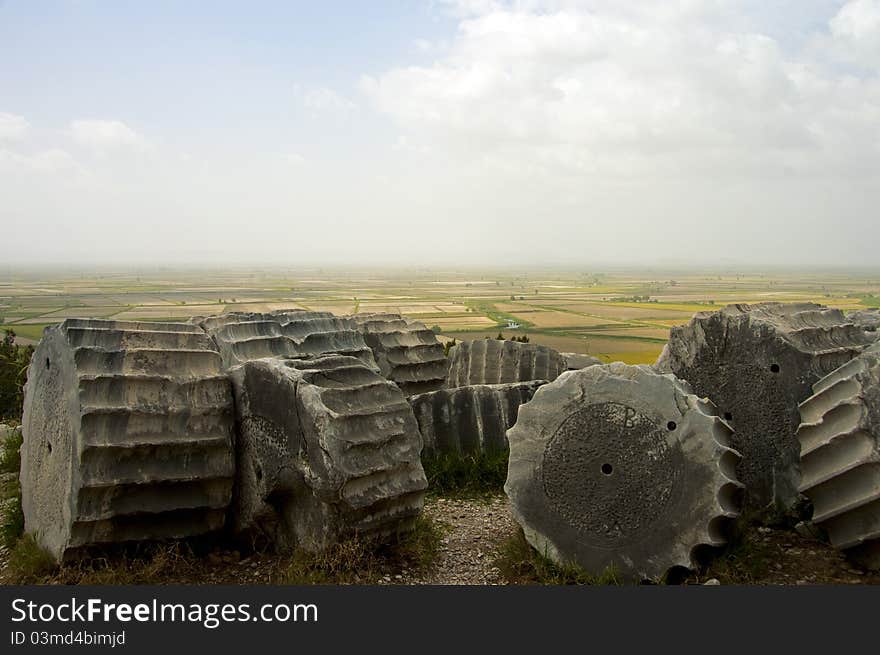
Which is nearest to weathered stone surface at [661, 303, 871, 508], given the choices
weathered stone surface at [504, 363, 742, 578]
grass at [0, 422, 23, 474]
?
weathered stone surface at [504, 363, 742, 578]

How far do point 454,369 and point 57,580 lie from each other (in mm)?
7003

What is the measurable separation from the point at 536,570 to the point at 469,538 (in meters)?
1.03

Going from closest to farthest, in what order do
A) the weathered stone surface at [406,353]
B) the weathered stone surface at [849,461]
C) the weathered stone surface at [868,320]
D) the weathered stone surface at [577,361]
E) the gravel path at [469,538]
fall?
1. the weathered stone surface at [849,461]
2. the gravel path at [469,538]
3. the weathered stone surface at [868,320]
4. the weathered stone surface at [406,353]
5. the weathered stone surface at [577,361]

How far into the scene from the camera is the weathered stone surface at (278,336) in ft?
21.5

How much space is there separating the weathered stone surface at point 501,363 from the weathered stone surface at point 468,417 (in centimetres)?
230

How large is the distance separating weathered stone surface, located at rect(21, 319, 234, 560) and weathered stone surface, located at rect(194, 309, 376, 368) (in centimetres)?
88

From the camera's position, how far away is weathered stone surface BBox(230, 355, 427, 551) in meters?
4.81

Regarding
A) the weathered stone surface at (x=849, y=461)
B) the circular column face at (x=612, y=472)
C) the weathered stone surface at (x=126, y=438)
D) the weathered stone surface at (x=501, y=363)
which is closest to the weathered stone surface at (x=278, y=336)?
the weathered stone surface at (x=126, y=438)

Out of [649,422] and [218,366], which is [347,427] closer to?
[218,366]

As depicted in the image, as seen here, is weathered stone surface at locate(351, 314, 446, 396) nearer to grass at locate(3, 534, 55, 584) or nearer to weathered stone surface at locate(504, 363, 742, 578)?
weathered stone surface at locate(504, 363, 742, 578)

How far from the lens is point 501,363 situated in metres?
10.8

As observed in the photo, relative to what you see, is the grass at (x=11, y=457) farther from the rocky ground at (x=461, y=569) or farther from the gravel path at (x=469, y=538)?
the gravel path at (x=469, y=538)

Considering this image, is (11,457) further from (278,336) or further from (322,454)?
(322,454)

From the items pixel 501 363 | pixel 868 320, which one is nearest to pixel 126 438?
pixel 501 363
